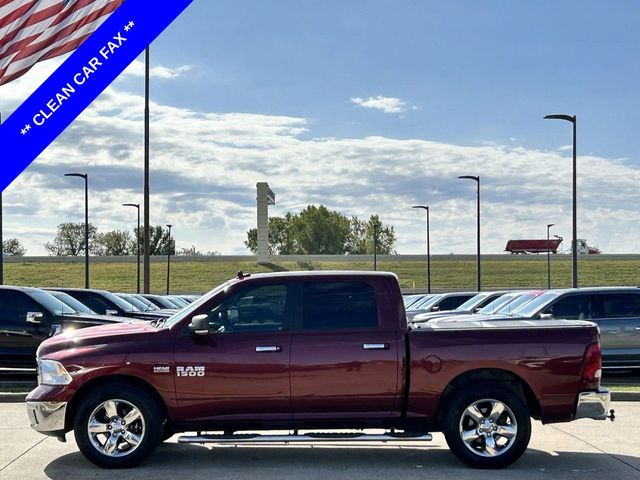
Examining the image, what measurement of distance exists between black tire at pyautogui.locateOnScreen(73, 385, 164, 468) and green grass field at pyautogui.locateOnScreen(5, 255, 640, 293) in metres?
65.9

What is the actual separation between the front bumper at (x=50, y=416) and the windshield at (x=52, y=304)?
7339mm

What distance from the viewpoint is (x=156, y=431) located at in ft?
25.2

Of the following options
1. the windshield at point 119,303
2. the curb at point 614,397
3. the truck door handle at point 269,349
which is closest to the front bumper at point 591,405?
the truck door handle at point 269,349

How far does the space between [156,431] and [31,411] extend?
49.1 inches

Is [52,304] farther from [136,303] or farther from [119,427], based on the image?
[119,427]

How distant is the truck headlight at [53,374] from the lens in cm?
772

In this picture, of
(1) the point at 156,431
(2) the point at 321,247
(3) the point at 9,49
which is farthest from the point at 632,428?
(2) the point at 321,247

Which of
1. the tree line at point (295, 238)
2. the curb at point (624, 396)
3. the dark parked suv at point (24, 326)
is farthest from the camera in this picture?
the tree line at point (295, 238)

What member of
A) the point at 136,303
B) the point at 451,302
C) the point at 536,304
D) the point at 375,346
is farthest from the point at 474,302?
the point at 375,346

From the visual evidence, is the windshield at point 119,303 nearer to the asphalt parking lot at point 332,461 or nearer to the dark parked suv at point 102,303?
the dark parked suv at point 102,303

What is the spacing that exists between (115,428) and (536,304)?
980cm

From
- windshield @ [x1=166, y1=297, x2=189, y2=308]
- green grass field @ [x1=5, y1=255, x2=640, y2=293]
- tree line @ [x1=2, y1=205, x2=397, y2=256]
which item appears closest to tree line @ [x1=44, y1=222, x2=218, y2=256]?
tree line @ [x1=2, y1=205, x2=397, y2=256]

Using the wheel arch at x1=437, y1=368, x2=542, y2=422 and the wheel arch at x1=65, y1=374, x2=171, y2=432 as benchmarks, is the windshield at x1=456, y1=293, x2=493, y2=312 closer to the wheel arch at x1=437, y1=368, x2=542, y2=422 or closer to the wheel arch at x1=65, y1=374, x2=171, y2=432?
the wheel arch at x1=437, y1=368, x2=542, y2=422

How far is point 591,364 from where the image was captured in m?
7.78
